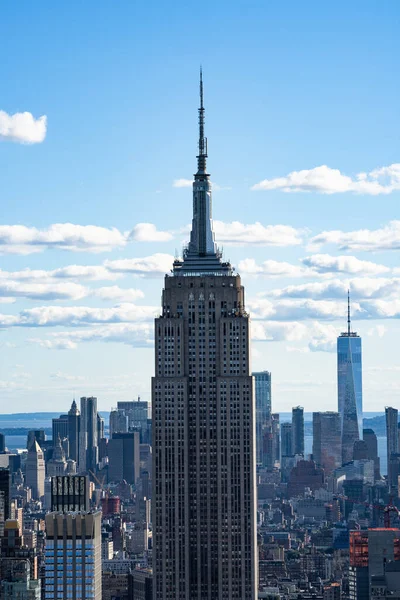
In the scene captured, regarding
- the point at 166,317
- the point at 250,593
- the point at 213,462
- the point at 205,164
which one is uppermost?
the point at 205,164

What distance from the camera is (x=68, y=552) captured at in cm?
12556

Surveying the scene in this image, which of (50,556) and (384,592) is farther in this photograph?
(384,592)

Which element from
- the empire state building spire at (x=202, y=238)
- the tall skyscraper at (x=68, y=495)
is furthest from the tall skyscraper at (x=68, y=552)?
the empire state building spire at (x=202, y=238)

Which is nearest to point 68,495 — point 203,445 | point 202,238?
point 203,445

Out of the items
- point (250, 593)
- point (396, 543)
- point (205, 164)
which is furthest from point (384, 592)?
point (205, 164)

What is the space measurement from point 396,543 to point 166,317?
51900 mm

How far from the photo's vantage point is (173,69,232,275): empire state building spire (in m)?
123

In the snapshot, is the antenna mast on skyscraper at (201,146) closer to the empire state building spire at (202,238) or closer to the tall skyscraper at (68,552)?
the empire state building spire at (202,238)

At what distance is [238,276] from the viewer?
122062mm

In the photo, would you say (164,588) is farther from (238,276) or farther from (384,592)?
(384,592)

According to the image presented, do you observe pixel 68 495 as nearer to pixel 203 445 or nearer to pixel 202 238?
pixel 203 445

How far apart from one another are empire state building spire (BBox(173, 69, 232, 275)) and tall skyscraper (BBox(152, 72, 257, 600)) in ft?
3.56

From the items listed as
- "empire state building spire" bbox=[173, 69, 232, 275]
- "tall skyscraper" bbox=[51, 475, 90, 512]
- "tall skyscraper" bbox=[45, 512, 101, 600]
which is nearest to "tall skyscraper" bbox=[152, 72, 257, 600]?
"empire state building spire" bbox=[173, 69, 232, 275]

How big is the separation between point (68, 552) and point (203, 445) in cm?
1347
